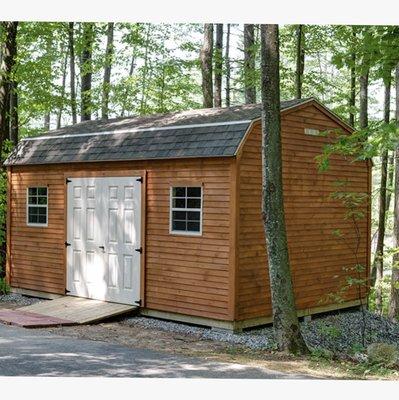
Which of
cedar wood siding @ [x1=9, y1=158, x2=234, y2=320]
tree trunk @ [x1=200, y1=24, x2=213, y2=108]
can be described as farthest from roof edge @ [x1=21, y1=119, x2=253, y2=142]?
Answer: tree trunk @ [x1=200, y1=24, x2=213, y2=108]

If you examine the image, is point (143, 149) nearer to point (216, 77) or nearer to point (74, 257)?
point (74, 257)

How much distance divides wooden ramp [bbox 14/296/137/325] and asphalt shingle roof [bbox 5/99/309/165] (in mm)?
2594

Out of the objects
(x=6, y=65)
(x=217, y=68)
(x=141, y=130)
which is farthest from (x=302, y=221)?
(x=217, y=68)

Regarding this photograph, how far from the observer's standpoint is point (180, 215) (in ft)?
34.5

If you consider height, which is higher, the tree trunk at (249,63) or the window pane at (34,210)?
the tree trunk at (249,63)

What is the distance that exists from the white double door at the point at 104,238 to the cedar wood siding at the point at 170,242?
21cm

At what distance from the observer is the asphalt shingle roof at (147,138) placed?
10.0 metres

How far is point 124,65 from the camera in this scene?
23531 mm

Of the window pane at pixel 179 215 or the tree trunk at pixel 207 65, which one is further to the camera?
the tree trunk at pixel 207 65

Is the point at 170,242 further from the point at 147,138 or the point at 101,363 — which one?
the point at 101,363

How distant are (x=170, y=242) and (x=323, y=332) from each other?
299 centimetres

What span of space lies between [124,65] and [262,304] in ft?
50.3

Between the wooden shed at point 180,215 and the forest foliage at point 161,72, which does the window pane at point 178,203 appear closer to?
the wooden shed at point 180,215

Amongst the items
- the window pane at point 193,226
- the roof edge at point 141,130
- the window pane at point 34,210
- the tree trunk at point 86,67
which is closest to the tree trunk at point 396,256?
the roof edge at point 141,130
